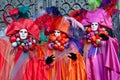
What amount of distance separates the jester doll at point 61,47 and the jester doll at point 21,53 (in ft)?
0.17

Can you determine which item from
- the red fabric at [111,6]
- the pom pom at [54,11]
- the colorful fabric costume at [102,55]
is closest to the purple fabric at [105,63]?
the colorful fabric costume at [102,55]

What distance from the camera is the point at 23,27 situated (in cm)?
230

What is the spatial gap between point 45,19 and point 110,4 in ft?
1.22

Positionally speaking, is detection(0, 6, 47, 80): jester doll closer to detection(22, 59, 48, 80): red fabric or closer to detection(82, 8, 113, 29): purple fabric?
detection(22, 59, 48, 80): red fabric

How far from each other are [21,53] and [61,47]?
219mm

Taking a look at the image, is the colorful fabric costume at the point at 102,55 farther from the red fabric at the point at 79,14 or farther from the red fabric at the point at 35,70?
the red fabric at the point at 35,70

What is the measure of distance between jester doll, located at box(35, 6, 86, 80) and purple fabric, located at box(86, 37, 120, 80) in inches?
1.7

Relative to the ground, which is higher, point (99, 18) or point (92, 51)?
point (99, 18)

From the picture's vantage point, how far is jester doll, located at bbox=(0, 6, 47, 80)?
2260 mm

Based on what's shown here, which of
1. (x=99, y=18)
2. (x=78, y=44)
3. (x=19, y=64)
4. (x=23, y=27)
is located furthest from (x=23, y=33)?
(x=99, y=18)

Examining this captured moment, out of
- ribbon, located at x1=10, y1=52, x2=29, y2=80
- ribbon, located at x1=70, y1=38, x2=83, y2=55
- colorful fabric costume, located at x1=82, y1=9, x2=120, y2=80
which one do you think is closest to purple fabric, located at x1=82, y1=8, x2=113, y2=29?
colorful fabric costume, located at x1=82, y1=9, x2=120, y2=80

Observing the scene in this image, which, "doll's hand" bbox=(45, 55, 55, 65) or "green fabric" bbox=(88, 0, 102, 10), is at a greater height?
"green fabric" bbox=(88, 0, 102, 10)

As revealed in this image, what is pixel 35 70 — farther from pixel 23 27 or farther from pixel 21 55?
pixel 23 27

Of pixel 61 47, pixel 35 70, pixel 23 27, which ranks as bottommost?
pixel 35 70
